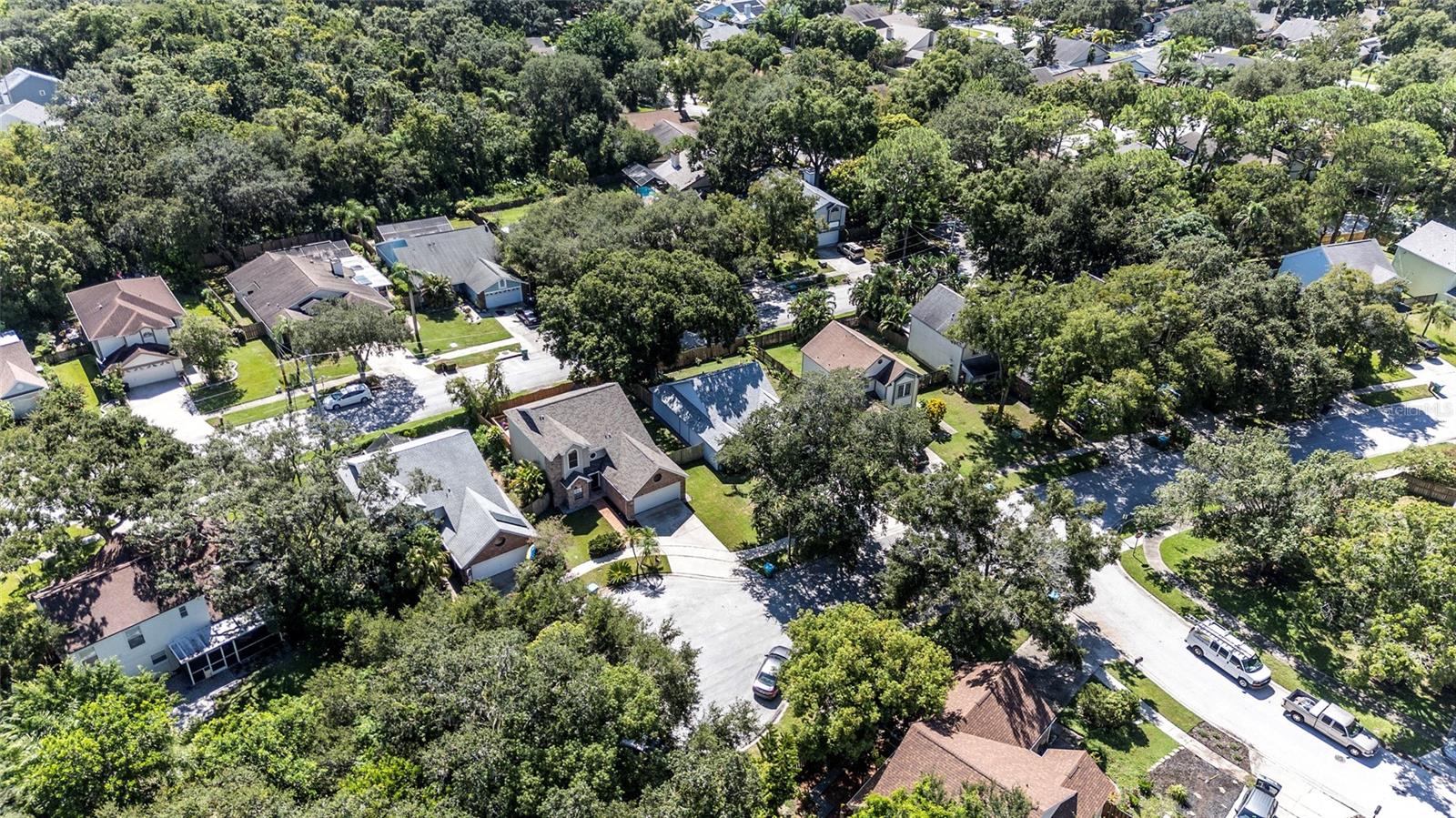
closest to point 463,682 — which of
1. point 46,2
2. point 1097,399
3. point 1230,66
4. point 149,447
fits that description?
point 149,447

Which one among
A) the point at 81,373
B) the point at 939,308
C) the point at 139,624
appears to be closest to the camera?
the point at 139,624

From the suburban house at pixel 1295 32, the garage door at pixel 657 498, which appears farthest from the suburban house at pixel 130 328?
the suburban house at pixel 1295 32

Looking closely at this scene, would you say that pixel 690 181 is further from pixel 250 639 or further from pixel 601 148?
pixel 250 639

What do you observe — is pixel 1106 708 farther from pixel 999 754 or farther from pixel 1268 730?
pixel 1268 730

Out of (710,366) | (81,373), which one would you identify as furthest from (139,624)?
(710,366)

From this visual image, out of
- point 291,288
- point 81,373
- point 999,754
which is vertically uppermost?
point 999,754

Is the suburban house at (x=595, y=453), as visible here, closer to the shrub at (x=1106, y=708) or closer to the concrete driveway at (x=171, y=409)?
the concrete driveway at (x=171, y=409)
